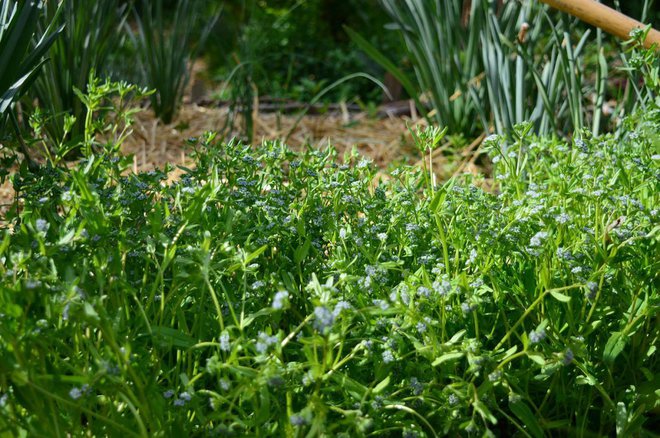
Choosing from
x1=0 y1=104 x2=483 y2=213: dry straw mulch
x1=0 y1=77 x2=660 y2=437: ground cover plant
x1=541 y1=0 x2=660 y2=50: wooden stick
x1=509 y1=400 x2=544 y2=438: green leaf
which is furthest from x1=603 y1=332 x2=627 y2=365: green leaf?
x1=0 y1=104 x2=483 y2=213: dry straw mulch

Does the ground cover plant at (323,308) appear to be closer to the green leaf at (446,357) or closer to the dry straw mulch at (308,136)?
the green leaf at (446,357)

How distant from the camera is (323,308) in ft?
3.43

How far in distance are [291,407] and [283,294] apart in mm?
291

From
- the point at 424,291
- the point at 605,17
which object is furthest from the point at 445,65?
the point at 424,291

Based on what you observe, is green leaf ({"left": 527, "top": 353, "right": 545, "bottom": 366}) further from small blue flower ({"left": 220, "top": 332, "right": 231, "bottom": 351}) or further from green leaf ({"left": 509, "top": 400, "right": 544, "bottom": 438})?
small blue flower ({"left": 220, "top": 332, "right": 231, "bottom": 351})

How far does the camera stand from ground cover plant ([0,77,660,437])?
3.70 feet

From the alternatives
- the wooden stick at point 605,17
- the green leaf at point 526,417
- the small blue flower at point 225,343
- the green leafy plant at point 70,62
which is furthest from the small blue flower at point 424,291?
the green leafy plant at point 70,62

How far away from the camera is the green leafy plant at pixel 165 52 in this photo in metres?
3.46

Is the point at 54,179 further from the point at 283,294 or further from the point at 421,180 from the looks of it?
the point at 421,180

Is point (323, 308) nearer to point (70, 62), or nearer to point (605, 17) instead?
point (605, 17)

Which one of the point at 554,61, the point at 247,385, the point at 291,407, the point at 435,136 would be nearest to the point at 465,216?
the point at 435,136

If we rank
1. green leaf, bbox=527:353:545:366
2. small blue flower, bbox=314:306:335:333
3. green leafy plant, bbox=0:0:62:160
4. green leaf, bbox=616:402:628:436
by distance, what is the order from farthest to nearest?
green leafy plant, bbox=0:0:62:160, green leaf, bbox=616:402:628:436, green leaf, bbox=527:353:545:366, small blue flower, bbox=314:306:335:333

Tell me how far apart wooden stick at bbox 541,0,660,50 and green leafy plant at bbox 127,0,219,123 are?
180cm

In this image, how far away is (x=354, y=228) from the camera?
161 cm
